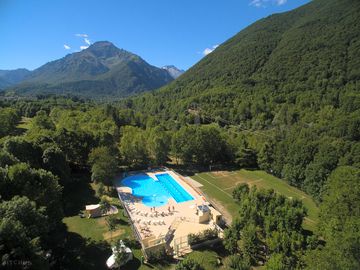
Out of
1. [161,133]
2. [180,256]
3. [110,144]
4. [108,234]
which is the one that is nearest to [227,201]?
[180,256]

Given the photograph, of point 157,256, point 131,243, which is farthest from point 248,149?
point 157,256

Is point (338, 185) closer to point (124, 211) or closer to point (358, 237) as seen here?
point (358, 237)

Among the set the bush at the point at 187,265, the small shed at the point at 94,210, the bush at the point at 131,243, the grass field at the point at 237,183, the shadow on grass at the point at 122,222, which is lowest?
the grass field at the point at 237,183

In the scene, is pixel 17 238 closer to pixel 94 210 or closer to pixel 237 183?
pixel 94 210

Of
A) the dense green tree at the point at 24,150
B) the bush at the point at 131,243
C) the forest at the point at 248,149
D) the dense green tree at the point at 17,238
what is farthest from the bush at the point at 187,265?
the dense green tree at the point at 24,150

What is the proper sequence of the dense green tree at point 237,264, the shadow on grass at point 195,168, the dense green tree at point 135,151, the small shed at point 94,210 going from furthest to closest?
the shadow on grass at point 195,168
the dense green tree at point 135,151
the small shed at point 94,210
the dense green tree at point 237,264

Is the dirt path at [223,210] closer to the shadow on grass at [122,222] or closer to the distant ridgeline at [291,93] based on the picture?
the shadow on grass at [122,222]
